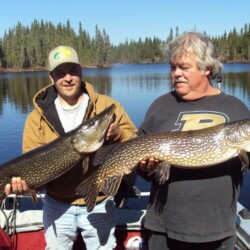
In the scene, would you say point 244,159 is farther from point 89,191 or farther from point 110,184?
point 89,191

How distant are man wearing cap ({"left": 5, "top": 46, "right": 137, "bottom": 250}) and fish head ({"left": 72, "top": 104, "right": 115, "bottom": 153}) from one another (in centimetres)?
7

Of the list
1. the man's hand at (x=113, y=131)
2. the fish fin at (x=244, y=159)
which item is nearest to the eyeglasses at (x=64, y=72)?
the man's hand at (x=113, y=131)

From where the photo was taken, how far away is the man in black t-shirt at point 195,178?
2.60 m

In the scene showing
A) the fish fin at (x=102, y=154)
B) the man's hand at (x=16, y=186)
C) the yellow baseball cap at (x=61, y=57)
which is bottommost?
the man's hand at (x=16, y=186)

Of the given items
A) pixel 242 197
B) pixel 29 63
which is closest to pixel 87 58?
pixel 29 63

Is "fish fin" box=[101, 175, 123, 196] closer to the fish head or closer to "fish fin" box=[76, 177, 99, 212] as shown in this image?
"fish fin" box=[76, 177, 99, 212]

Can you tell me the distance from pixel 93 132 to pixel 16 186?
31.5 inches

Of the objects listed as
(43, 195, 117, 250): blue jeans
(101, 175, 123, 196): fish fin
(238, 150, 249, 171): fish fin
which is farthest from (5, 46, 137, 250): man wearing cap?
(238, 150, 249, 171): fish fin

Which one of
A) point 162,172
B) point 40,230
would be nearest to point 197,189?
point 162,172

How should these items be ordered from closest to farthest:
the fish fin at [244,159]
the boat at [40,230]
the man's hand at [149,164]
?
the fish fin at [244,159] → the man's hand at [149,164] → the boat at [40,230]

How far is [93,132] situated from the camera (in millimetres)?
3221

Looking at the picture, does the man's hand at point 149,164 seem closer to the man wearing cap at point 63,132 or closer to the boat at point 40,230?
the man wearing cap at point 63,132

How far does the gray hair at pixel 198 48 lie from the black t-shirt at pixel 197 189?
24cm

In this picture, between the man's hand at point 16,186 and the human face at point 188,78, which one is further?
the man's hand at point 16,186
